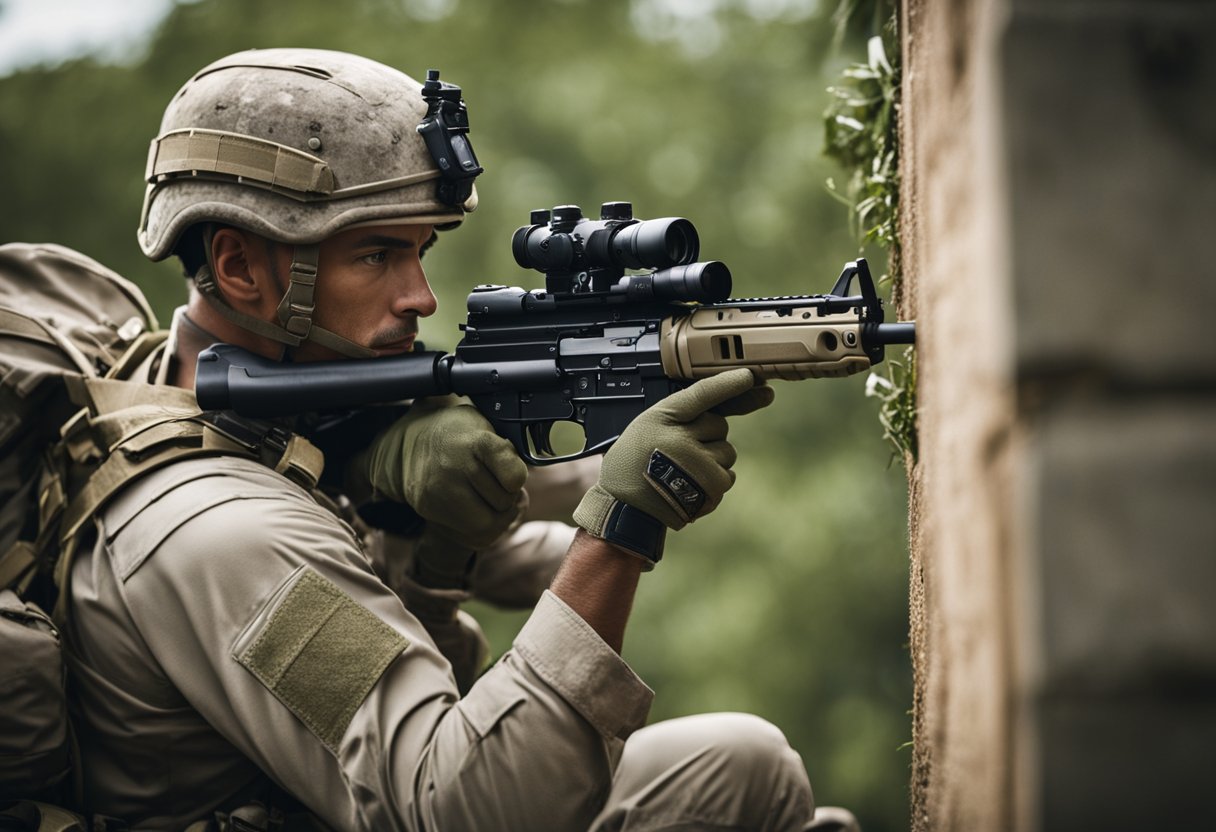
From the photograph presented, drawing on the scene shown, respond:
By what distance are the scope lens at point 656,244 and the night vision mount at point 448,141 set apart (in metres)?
0.52

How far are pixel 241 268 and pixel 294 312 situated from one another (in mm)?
208

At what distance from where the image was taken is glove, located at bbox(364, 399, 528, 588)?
3.22 metres

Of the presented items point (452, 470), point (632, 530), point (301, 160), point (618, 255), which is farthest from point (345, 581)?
point (301, 160)

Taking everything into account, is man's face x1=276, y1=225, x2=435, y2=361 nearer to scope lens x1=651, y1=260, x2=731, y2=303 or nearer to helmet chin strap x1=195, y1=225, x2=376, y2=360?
helmet chin strap x1=195, y1=225, x2=376, y2=360

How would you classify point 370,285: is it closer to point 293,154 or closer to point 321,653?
point 293,154

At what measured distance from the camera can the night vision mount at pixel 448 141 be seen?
3.40 meters

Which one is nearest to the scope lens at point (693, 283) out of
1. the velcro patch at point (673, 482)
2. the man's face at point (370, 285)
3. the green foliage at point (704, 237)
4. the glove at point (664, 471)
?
the glove at point (664, 471)

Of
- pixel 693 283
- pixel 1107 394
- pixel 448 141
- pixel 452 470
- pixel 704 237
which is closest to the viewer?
pixel 1107 394

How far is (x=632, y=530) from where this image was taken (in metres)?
2.77

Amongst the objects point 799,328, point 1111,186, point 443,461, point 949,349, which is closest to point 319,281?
point 443,461

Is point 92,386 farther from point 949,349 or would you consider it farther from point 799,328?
point 949,349

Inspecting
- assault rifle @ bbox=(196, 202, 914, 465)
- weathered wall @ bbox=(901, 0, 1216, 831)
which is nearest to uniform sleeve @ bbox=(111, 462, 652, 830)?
assault rifle @ bbox=(196, 202, 914, 465)

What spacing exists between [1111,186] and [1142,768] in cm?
59

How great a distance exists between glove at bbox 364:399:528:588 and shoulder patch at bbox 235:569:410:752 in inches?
20.7
